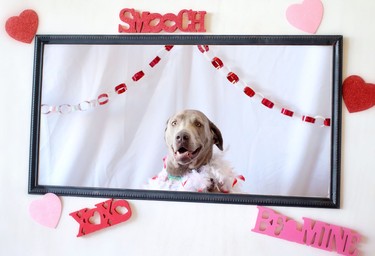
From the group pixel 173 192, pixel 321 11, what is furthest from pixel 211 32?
pixel 173 192

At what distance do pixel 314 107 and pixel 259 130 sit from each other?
211 millimetres

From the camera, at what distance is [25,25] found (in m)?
1.45

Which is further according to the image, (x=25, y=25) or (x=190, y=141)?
(x=25, y=25)

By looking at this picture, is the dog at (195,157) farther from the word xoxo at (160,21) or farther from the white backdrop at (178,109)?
the word xoxo at (160,21)

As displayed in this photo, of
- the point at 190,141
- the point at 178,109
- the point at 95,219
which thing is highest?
the point at 178,109

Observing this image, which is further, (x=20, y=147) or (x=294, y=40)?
(x=20, y=147)

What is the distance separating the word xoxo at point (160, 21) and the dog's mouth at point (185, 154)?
1.46ft

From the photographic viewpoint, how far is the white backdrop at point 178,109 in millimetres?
1313

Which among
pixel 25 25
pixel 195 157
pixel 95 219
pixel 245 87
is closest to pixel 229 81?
pixel 245 87

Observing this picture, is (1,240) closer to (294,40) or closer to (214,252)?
(214,252)

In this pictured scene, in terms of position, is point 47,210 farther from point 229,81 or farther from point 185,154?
point 229,81

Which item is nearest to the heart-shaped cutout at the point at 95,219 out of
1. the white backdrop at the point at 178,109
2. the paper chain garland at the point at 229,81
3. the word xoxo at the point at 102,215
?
the word xoxo at the point at 102,215

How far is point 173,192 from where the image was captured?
1357 millimetres

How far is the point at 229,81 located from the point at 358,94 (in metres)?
0.45
